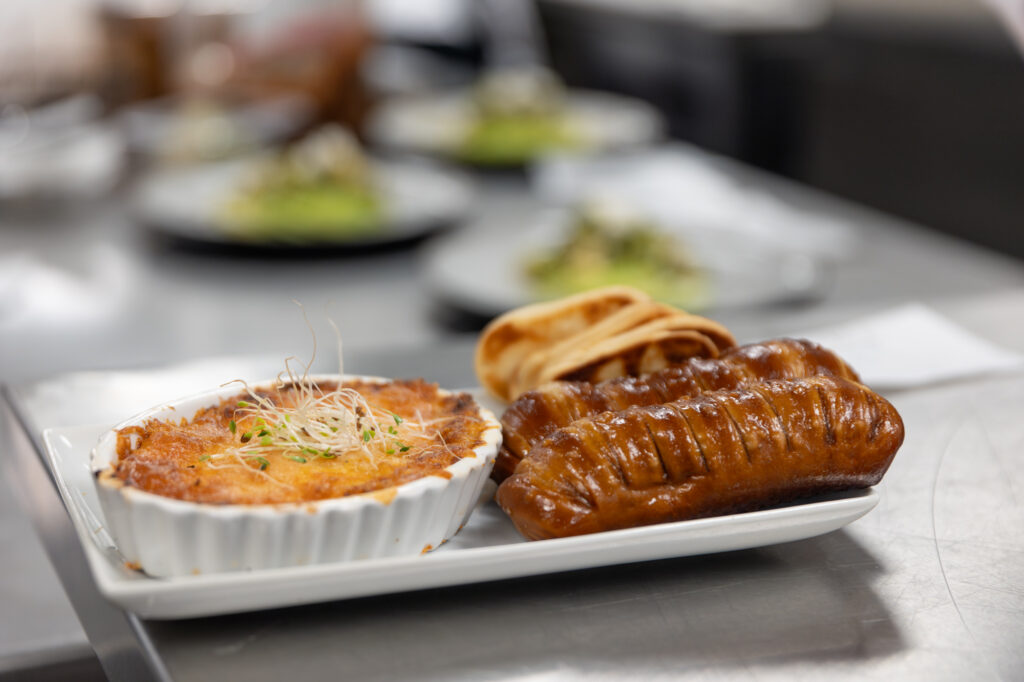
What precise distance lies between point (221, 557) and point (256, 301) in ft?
4.79

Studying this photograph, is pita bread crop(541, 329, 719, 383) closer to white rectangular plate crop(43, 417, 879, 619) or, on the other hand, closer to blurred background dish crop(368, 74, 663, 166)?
white rectangular plate crop(43, 417, 879, 619)

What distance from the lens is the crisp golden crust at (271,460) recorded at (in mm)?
783

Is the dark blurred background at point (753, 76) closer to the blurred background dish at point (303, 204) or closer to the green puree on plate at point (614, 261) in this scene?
the blurred background dish at point (303, 204)

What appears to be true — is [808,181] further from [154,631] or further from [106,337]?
[154,631]

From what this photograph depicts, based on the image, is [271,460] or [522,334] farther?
[522,334]

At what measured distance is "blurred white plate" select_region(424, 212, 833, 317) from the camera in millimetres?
1971

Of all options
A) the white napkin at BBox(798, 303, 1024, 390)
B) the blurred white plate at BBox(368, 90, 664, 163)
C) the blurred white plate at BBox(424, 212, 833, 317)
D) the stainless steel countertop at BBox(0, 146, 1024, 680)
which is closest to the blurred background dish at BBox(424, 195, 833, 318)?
the blurred white plate at BBox(424, 212, 833, 317)

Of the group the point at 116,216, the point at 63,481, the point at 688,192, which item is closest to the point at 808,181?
the point at 688,192

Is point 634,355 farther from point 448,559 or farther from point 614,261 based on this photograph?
point 614,261

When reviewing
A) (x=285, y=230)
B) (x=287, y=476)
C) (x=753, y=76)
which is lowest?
(x=753, y=76)

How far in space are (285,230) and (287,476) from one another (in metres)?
1.68

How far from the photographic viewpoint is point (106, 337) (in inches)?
77.7

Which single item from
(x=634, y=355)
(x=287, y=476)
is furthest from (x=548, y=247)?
(x=287, y=476)

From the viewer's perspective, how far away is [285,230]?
95.6 inches
